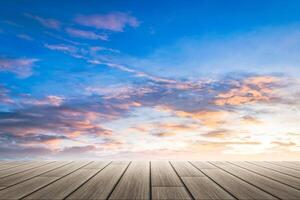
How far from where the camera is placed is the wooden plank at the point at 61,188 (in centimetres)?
206

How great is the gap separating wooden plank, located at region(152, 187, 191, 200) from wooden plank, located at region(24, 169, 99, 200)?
0.57m

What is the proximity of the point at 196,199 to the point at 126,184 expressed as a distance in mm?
740

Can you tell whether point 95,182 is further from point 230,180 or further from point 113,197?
point 230,180

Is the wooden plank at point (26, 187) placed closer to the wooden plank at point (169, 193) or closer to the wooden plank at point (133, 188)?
the wooden plank at point (133, 188)

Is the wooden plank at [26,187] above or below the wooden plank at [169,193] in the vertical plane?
above

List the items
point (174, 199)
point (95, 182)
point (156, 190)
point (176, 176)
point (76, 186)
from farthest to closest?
1. point (176, 176)
2. point (95, 182)
3. point (76, 186)
4. point (156, 190)
5. point (174, 199)

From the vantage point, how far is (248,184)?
2.56 meters

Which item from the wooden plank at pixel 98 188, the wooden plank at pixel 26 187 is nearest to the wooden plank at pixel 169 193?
the wooden plank at pixel 98 188

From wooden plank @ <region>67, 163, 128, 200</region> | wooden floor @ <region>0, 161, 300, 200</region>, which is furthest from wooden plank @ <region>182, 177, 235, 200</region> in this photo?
wooden plank @ <region>67, 163, 128, 200</region>

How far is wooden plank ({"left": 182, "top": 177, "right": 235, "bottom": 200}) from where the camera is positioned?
2.05m

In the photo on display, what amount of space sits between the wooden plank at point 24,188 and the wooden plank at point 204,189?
111cm

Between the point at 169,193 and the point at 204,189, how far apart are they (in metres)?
0.30

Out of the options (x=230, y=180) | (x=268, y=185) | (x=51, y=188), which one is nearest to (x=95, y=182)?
(x=51, y=188)

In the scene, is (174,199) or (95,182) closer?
(174,199)
